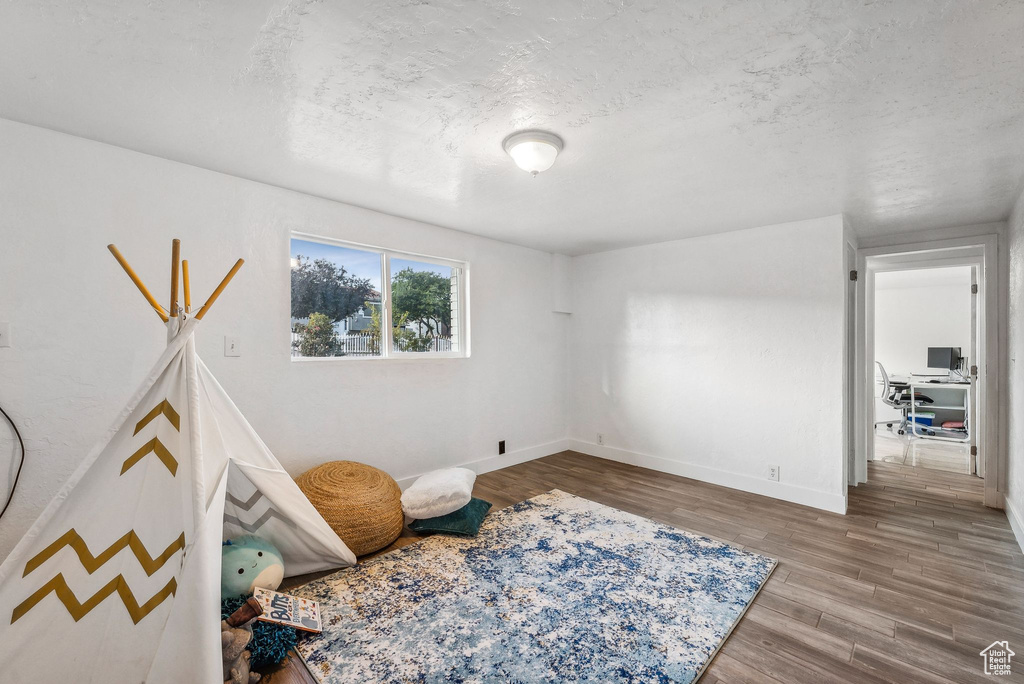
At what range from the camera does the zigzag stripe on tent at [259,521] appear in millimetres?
2294

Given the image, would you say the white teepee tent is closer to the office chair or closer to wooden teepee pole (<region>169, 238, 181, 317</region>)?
wooden teepee pole (<region>169, 238, 181, 317</region>)

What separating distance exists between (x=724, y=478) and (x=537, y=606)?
8.23 feet

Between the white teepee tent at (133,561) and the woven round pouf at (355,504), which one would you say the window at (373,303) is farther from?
the white teepee tent at (133,561)

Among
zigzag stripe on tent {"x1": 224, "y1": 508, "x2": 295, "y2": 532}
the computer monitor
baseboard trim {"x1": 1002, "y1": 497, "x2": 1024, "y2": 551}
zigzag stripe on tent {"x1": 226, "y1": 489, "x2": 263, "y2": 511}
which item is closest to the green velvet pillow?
zigzag stripe on tent {"x1": 224, "y1": 508, "x2": 295, "y2": 532}

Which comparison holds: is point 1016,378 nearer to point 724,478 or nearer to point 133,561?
point 724,478

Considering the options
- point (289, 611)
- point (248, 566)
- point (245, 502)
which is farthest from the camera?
point (245, 502)

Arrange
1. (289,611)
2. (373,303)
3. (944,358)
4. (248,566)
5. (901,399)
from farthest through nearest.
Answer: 1. (944,358)
2. (901,399)
3. (373,303)
4. (248,566)
5. (289,611)

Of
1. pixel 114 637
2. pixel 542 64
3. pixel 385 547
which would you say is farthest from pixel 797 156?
pixel 114 637

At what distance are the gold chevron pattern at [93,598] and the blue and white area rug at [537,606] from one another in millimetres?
611

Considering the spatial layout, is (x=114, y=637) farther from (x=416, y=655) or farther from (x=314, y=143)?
(x=314, y=143)

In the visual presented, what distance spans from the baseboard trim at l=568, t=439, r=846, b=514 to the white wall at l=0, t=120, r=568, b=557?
122 cm

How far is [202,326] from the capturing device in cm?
266

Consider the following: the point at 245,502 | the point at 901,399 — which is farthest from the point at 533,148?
the point at 901,399

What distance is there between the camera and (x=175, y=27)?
146 centimetres
